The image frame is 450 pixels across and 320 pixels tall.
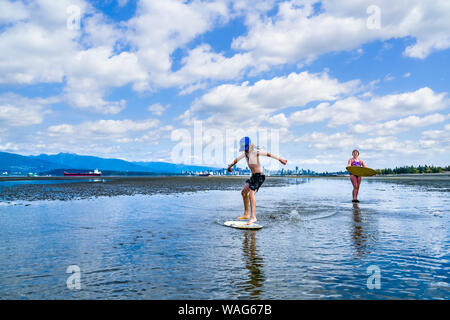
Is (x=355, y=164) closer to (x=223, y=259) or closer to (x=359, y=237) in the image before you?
(x=359, y=237)

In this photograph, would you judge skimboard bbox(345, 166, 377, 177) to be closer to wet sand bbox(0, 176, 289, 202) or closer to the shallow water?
the shallow water

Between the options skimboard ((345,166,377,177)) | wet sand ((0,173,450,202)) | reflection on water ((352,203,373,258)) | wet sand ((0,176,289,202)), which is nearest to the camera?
reflection on water ((352,203,373,258))

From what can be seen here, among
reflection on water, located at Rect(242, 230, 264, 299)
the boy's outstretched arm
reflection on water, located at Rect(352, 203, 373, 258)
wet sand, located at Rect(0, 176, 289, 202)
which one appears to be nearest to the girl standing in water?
reflection on water, located at Rect(352, 203, 373, 258)

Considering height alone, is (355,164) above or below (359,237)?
above

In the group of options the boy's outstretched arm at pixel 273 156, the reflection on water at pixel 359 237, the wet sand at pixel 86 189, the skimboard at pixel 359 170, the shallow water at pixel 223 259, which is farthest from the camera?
the wet sand at pixel 86 189

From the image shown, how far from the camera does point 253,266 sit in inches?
Answer: 254

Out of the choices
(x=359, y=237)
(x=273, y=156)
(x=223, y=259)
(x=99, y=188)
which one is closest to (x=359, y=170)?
(x=273, y=156)

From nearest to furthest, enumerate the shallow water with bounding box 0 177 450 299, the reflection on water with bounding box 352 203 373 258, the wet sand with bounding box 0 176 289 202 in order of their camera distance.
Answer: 1. the shallow water with bounding box 0 177 450 299
2. the reflection on water with bounding box 352 203 373 258
3. the wet sand with bounding box 0 176 289 202

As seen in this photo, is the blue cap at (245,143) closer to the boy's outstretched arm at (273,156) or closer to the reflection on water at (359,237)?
the boy's outstretched arm at (273,156)

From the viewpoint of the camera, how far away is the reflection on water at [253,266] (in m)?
5.17

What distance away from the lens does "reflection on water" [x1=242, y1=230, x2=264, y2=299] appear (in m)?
5.17

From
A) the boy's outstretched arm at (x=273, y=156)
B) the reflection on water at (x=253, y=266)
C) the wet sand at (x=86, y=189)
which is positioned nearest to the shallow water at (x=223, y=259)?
the reflection on water at (x=253, y=266)
